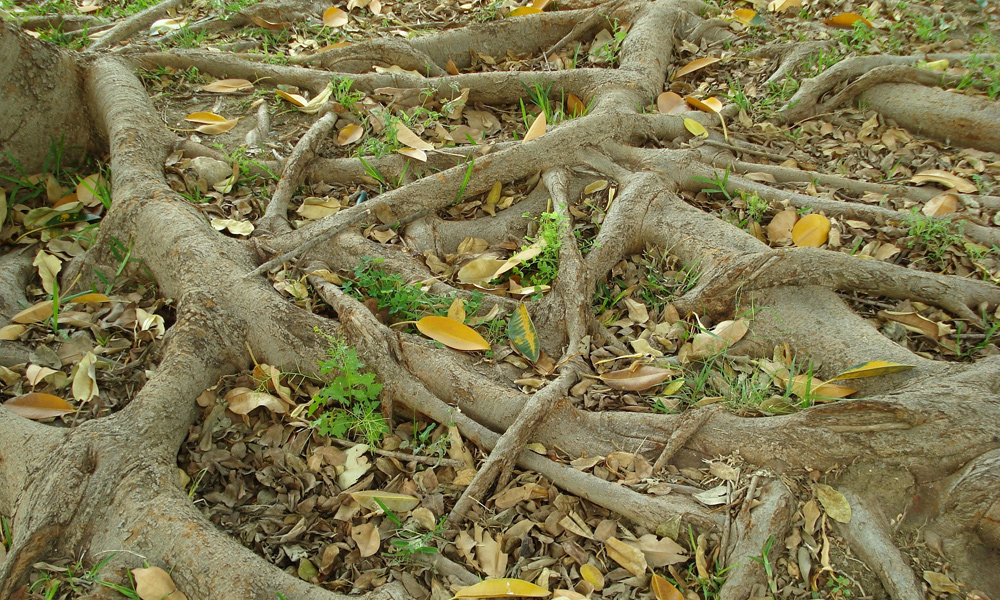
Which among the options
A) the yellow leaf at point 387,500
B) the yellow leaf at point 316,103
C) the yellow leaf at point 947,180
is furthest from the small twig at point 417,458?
the yellow leaf at point 947,180

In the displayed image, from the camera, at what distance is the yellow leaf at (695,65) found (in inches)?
A: 136

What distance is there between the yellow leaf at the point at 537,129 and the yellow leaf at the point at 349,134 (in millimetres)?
754

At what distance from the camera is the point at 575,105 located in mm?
3219

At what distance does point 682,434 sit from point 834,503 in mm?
436

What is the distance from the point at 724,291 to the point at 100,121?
269 centimetres

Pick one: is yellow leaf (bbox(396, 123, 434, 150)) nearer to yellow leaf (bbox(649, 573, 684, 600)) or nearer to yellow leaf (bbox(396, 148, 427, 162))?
yellow leaf (bbox(396, 148, 427, 162))

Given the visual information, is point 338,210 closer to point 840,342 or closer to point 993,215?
point 840,342

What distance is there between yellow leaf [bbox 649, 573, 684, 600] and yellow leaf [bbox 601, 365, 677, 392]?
62 centimetres

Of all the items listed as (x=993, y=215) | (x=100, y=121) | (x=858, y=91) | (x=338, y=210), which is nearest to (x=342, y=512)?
(x=338, y=210)

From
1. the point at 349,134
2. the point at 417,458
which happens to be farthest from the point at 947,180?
the point at 349,134

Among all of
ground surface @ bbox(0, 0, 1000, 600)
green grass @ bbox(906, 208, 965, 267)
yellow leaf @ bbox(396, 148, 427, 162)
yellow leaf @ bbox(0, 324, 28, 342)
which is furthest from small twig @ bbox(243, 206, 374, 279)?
green grass @ bbox(906, 208, 965, 267)

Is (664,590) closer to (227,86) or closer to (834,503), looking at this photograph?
(834,503)

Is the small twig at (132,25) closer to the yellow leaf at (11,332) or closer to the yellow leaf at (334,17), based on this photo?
the yellow leaf at (334,17)

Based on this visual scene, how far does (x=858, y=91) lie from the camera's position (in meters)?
3.24
